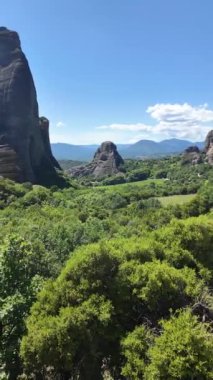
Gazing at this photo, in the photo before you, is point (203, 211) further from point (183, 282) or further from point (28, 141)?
point (183, 282)

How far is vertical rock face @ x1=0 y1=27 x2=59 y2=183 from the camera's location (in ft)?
357

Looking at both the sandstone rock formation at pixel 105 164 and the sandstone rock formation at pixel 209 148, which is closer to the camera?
the sandstone rock formation at pixel 209 148

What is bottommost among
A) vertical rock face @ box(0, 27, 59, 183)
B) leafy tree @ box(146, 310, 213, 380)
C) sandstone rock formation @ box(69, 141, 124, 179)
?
sandstone rock formation @ box(69, 141, 124, 179)

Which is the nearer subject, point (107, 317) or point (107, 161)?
point (107, 317)

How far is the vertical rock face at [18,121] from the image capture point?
108938 mm

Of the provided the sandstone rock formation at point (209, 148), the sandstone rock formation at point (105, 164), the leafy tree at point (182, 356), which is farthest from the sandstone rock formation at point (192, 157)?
the leafy tree at point (182, 356)

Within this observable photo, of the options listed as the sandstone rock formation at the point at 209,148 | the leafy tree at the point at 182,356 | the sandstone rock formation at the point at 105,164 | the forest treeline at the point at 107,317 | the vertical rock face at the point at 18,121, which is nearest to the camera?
the leafy tree at the point at 182,356

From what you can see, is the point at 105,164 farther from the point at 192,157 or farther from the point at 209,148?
the point at 209,148

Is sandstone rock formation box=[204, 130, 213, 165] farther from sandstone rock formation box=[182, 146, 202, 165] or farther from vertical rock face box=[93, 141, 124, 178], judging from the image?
vertical rock face box=[93, 141, 124, 178]

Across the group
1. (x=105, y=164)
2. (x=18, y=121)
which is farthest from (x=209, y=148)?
(x=18, y=121)

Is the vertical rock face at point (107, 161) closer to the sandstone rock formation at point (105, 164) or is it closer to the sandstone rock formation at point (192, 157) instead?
the sandstone rock formation at point (105, 164)

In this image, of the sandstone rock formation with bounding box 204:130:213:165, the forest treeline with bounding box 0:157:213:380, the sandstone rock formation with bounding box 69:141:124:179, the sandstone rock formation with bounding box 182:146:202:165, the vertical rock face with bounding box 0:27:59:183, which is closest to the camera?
the forest treeline with bounding box 0:157:213:380

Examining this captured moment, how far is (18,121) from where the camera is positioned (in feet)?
380

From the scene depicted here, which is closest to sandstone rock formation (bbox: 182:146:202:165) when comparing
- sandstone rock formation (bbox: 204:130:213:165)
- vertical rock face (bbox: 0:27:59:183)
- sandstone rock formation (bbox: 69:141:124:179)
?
sandstone rock formation (bbox: 204:130:213:165)
